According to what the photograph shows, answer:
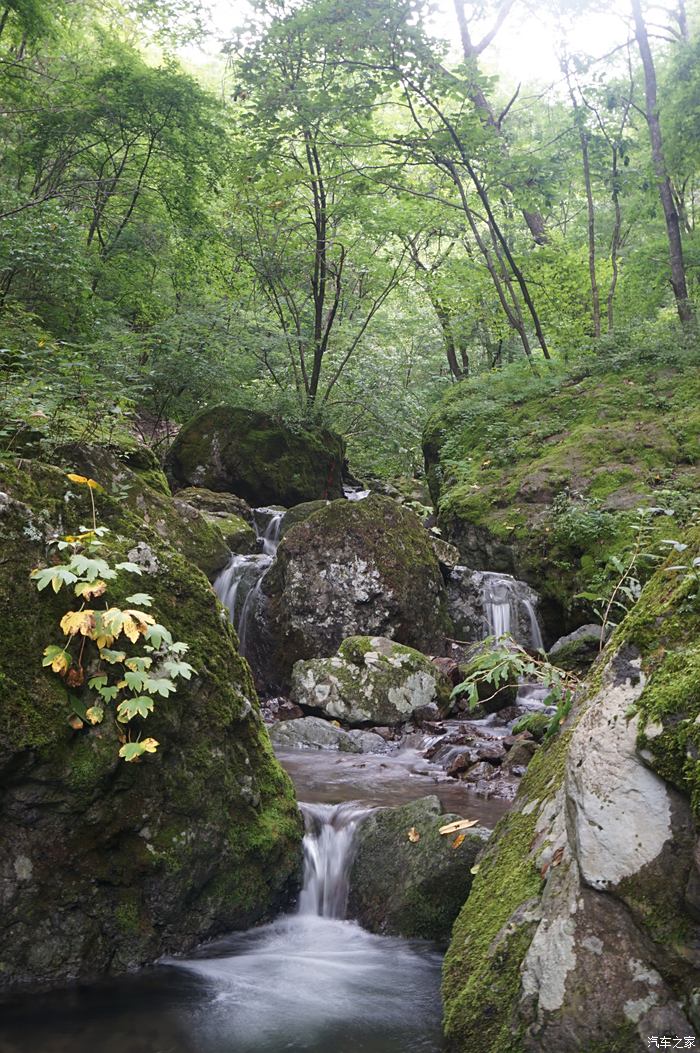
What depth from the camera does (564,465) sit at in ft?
40.7

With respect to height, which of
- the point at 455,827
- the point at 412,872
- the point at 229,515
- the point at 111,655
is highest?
the point at 229,515

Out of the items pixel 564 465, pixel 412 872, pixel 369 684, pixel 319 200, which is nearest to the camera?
pixel 412 872

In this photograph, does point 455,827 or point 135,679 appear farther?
point 455,827

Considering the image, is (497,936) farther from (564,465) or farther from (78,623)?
(564,465)

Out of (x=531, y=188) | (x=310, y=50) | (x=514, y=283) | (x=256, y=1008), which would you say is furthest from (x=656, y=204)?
(x=256, y=1008)

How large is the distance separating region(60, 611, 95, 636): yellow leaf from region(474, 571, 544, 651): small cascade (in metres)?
7.82

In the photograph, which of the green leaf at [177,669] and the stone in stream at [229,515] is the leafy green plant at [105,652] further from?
the stone in stream at [229,515]

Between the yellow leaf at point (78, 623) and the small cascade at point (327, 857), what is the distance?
221 centimetres

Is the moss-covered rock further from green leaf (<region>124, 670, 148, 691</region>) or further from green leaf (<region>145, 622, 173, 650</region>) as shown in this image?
green leaf (<region>124, 670, 148, 691</region>)

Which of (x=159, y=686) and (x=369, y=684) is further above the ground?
(x=159, y=686)

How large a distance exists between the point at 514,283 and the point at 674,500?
958 cm

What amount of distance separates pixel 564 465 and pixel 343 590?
16.9 ft

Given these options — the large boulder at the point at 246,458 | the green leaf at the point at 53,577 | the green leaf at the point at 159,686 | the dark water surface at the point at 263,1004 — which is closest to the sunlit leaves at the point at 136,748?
the green leaf at the point at 159,686

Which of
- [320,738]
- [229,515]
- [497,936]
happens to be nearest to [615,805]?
[497,936]
